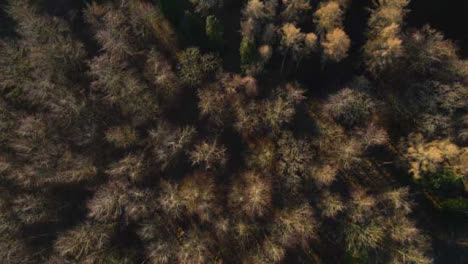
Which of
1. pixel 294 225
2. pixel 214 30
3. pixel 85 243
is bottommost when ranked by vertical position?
pixel 294 225

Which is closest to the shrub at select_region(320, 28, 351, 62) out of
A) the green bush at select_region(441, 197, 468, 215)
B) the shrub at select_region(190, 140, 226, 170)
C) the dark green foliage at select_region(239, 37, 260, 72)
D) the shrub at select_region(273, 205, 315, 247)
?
the dark green foliage at select_region(239, 37, 260, 72)

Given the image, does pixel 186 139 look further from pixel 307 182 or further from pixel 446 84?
pixel 446 84

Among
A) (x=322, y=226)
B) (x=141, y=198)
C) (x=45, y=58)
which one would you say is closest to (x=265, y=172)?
(x=322, y=226)

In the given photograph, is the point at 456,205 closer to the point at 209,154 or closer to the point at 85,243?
the point at 209,154

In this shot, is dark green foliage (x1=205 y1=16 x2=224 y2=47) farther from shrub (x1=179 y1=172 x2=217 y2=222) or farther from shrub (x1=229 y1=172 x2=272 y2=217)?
shrub (x1=179 y1=172 x2=217 y2=222)

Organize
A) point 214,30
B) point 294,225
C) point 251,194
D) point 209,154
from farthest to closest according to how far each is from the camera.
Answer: point 209,154 < point 214,30 < point 251,194 < point 294,225

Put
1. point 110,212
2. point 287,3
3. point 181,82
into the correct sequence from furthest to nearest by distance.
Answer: point 181,82 < point 287,3 < point 110,212

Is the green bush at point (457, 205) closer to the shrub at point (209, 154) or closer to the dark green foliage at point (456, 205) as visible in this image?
the dark green foliage at point (456, 205)

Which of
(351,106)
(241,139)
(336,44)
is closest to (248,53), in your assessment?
(336,44)

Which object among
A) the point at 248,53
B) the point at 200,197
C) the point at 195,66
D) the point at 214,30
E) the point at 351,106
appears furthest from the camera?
the point at 195,66
